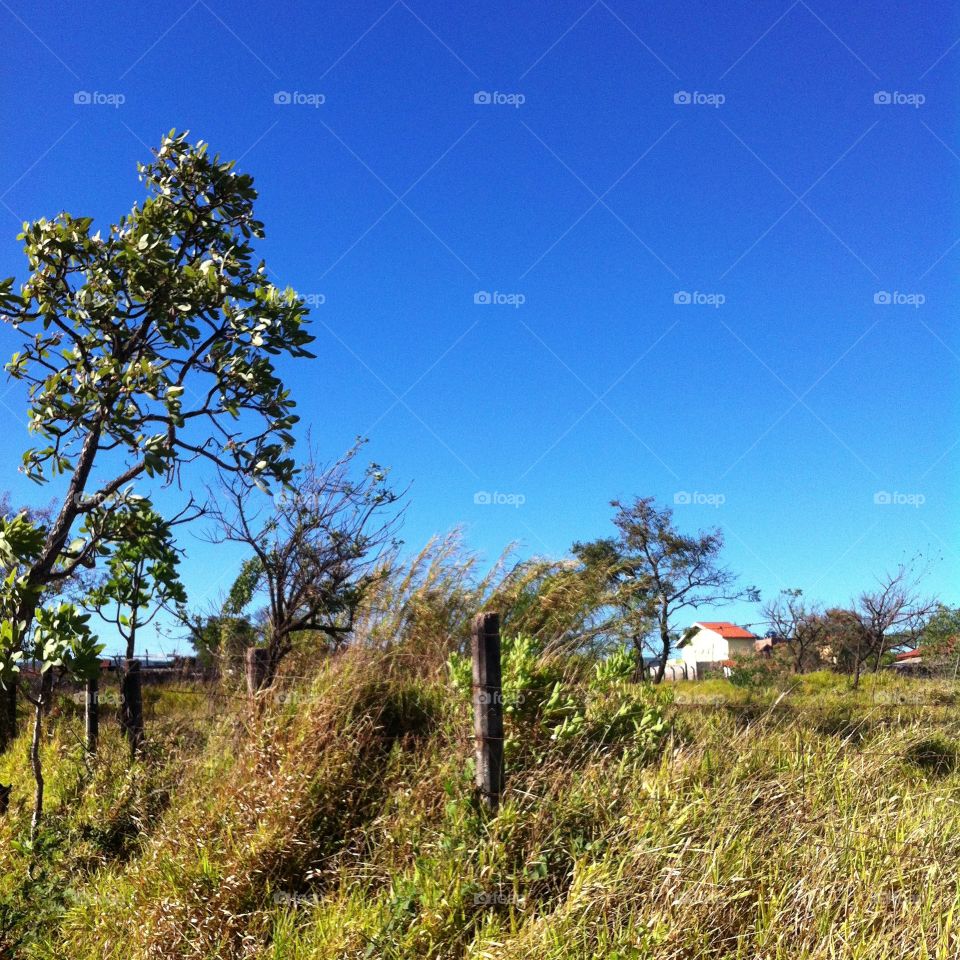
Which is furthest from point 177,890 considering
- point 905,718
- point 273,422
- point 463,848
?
point 905,718

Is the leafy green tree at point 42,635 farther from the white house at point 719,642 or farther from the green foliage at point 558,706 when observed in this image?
the white house at point 719,642

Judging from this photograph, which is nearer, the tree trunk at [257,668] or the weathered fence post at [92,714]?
the tree trunk at [257,668]

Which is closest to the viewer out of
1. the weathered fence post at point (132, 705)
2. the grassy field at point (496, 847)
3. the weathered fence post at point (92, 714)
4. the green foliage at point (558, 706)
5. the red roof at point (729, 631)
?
the grassy field at point (496, 847)

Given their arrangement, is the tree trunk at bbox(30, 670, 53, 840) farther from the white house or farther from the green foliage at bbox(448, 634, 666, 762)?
the white house

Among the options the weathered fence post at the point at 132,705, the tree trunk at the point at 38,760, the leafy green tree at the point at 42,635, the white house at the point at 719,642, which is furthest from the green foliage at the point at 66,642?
the white house at the point at 719,642

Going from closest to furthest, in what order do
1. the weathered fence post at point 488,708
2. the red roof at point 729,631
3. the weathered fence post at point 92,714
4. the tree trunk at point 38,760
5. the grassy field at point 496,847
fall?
the grassy field at point 496,847, the weathered fence post at point 488,708, the tree trunk at point 38,760, the weathered fence post at point 92,714, the red roof at point 729,631

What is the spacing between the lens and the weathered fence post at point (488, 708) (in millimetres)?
4965

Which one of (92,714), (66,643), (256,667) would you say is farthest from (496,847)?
(92,714)

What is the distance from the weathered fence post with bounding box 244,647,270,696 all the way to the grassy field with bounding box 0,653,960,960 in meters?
0.26

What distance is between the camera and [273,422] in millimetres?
6332

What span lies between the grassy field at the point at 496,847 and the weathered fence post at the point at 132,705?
187 cm

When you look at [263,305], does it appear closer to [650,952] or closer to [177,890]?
[177,890]

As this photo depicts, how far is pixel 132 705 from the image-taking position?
8.79 m

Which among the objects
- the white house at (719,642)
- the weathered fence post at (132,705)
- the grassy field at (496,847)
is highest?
the weathered fence post at (132,705)
